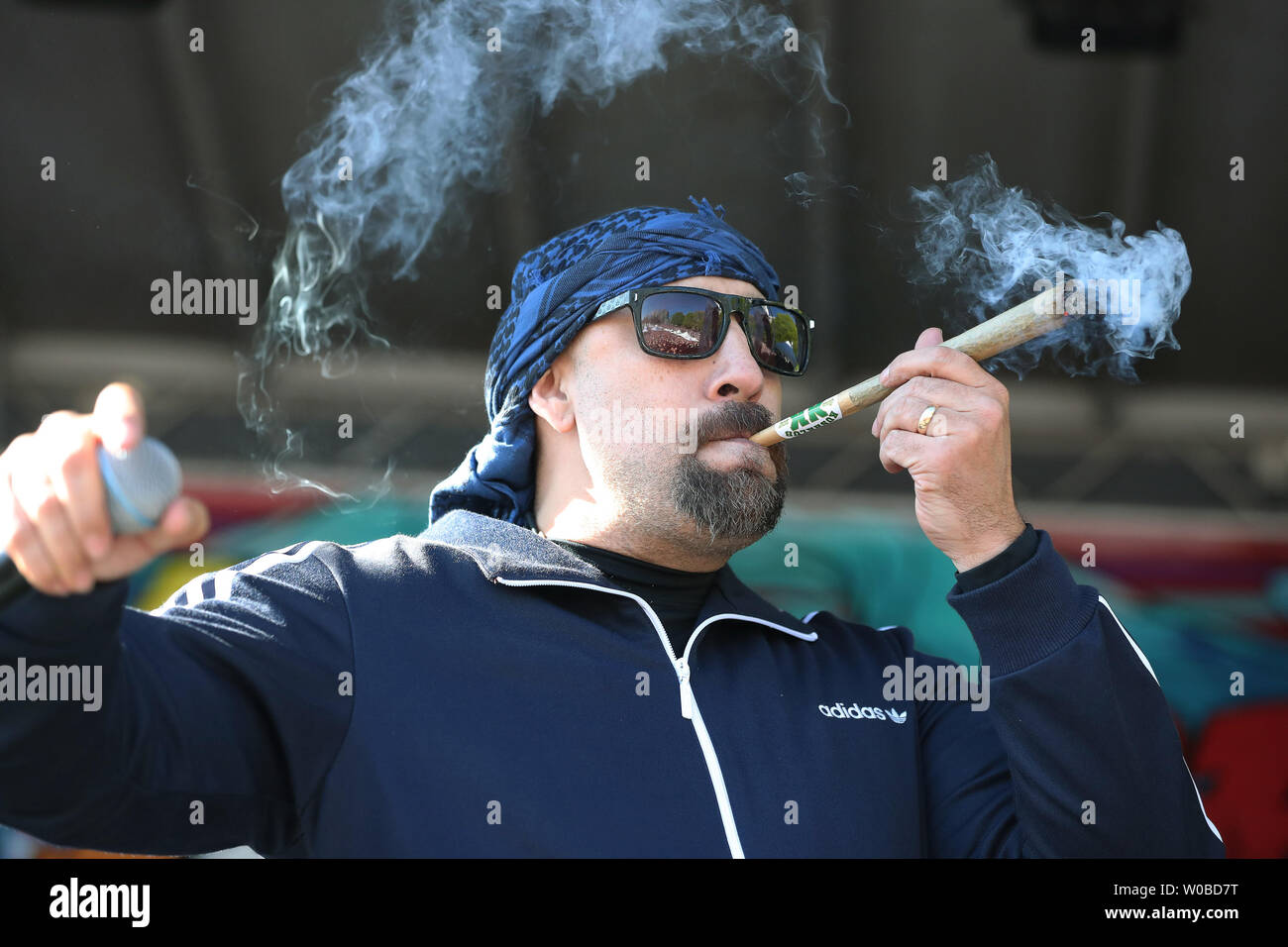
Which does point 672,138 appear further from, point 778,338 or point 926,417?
point 926,417

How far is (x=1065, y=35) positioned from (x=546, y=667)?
3215mm

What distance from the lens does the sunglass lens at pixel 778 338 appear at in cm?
264

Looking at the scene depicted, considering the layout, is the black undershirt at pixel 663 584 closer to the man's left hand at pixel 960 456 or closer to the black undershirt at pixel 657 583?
the black undershirt at pixel 657 583

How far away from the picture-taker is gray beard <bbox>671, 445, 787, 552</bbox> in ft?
8.02

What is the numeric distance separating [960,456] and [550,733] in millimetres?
864

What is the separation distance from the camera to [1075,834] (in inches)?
79.8

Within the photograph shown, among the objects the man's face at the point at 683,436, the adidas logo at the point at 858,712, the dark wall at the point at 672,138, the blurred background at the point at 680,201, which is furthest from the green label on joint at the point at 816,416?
the dark wall at the point at 672,138

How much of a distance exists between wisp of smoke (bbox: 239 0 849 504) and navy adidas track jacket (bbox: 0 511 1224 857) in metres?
1.31

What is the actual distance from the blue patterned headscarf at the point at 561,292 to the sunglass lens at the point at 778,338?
0.13m

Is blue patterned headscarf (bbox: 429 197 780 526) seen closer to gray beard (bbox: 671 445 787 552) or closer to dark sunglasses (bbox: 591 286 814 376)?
dark sunglasses (bbox: 591 286 814 376)

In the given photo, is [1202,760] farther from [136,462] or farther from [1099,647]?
[136,462]

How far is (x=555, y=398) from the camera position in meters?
2.81

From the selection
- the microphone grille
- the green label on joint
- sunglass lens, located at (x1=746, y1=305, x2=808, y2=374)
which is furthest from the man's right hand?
sunglass lens, located at (x1=746, y1=305, x2=808, y2=374)

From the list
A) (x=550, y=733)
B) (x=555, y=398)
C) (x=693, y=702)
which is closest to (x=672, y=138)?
(x=555, y=398)
